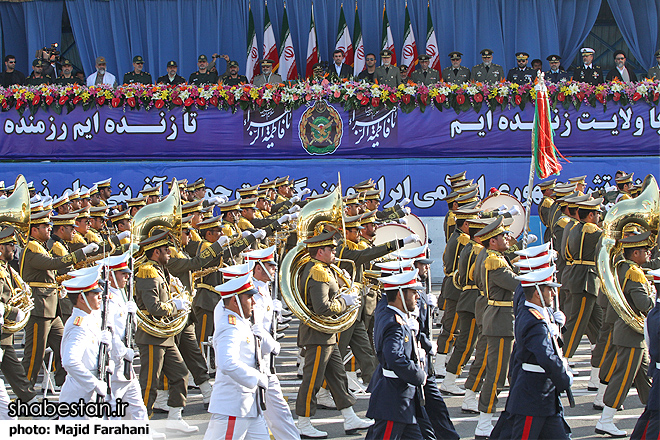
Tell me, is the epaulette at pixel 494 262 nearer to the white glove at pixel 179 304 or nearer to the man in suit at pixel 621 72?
the white glove at pixel 179 304

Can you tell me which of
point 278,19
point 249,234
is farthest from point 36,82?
point 249,234

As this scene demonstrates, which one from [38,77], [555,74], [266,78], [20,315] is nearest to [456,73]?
[555,74]

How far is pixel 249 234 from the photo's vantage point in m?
8.92

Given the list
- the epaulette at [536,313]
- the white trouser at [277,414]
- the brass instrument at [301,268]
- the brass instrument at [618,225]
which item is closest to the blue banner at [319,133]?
the brass instrument at [618,225]

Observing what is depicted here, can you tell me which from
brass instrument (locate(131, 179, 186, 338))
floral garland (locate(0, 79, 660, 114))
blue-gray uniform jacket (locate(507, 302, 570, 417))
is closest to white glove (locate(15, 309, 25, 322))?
brass instrument (locate(131, 179, 186, 338))

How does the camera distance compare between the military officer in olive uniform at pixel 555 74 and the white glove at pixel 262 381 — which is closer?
Answer: the white glove at pixel 262 381

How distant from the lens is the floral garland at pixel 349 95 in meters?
A: 15.4

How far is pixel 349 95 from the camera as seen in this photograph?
1549cm

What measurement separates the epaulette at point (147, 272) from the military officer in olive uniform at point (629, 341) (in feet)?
14.6

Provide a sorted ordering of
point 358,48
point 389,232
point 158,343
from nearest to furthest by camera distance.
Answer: point 158,343, point 389,232, point 358,48

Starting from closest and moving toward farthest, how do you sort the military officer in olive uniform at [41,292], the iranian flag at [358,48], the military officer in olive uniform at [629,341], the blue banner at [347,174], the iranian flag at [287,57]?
the military officer in olive uniform at [629,341] → the military officer in olive uniform at [41,292] → the blue banner at [347,174] → the iranian flag at [358,48] → the iranian flag at [287,57]

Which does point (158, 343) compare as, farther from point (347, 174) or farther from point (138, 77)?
point (138, 77)

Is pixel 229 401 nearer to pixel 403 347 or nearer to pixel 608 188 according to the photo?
pixel 403 347

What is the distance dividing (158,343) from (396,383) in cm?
269
